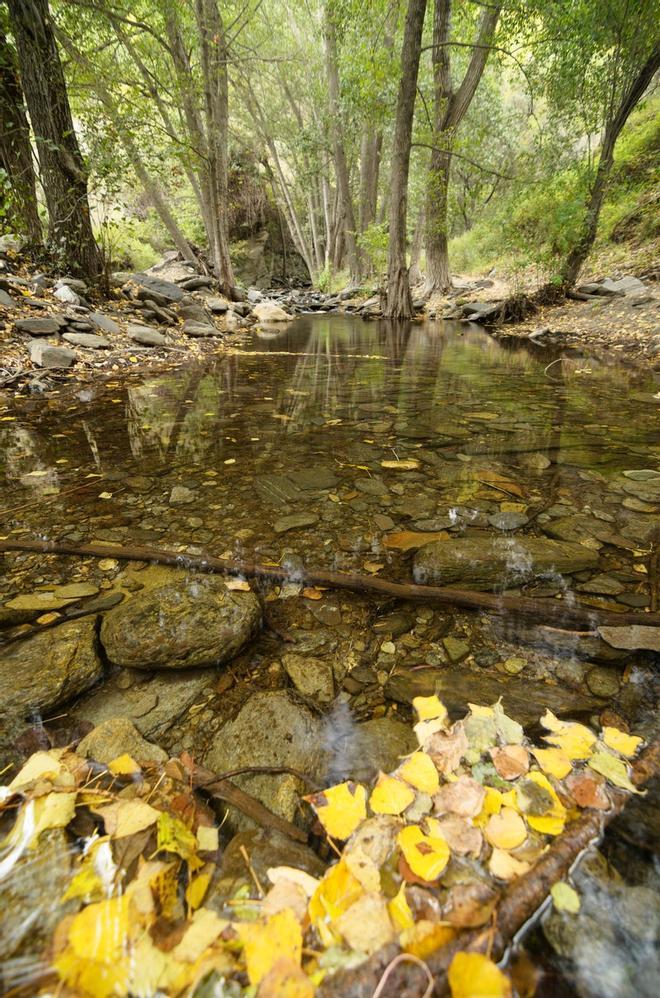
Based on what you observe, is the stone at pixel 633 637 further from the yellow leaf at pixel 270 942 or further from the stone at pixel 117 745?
the stone at pixel 117 745

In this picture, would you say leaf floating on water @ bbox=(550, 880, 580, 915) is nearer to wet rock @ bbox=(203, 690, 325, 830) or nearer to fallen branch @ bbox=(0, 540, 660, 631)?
wet rock @ bbox=(203, 690, 325, 830)

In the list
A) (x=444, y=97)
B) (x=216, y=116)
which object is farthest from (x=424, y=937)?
(x=444, y=97)

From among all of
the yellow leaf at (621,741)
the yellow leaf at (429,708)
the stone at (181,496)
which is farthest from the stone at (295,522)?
the yellow leaf at (621,741)

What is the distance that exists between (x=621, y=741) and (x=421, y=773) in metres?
0.50

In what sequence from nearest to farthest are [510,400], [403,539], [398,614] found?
[398,614] → [403,539] → [510,400]

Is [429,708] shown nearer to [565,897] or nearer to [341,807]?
[341,807]

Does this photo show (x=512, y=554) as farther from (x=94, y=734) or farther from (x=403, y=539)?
(x=94, y=734)

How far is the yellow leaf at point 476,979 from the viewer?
614 mm

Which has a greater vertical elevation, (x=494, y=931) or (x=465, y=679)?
(x=494, y=931)

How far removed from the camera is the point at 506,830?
2.80ft

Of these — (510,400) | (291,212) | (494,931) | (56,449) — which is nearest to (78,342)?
(56,449)

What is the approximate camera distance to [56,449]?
9.87 ft

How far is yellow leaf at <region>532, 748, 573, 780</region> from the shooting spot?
0.97 m

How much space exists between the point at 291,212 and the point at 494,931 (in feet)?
102
